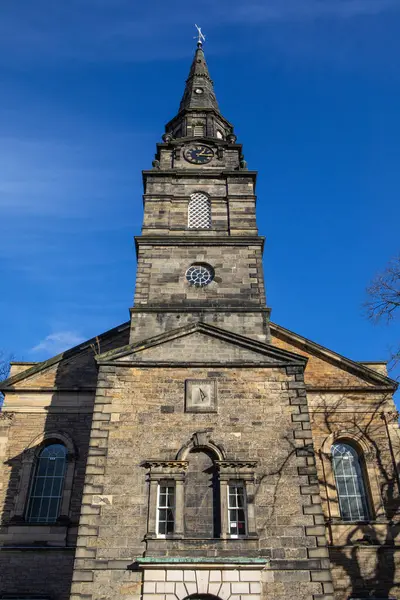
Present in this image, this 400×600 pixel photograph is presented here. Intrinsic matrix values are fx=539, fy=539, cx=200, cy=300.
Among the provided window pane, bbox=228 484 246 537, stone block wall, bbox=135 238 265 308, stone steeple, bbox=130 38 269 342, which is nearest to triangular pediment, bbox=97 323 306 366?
stone steeple, bbox=130 38 269 342

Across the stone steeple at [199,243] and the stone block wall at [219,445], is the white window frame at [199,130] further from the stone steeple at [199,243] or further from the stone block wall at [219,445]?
the stone block wall at [219,445]

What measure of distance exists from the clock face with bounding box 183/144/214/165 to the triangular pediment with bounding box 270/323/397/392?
27.7 ft

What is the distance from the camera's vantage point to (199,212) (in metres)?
21.0

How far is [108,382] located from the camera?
15.5m

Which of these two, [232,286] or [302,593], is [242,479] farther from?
[232,286]

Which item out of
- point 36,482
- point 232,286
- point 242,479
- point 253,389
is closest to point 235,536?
point 242,479

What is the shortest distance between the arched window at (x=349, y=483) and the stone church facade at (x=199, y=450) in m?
0.04

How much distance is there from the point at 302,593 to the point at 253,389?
526cm

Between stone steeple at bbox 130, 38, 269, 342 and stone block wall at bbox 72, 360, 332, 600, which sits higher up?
stone steeple at bbox 130, 38, 269, 342

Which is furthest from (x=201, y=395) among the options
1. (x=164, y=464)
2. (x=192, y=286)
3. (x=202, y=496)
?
(x=192, y=286)

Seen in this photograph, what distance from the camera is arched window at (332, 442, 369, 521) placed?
53.3 ft

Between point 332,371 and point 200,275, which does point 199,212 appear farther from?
point 332,371

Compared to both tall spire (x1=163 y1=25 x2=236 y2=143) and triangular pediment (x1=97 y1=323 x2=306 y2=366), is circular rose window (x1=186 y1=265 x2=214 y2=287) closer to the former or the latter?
triangular pediment (x1=97 y1=323 x2=306 y2=366)

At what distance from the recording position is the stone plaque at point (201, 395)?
1498cm
